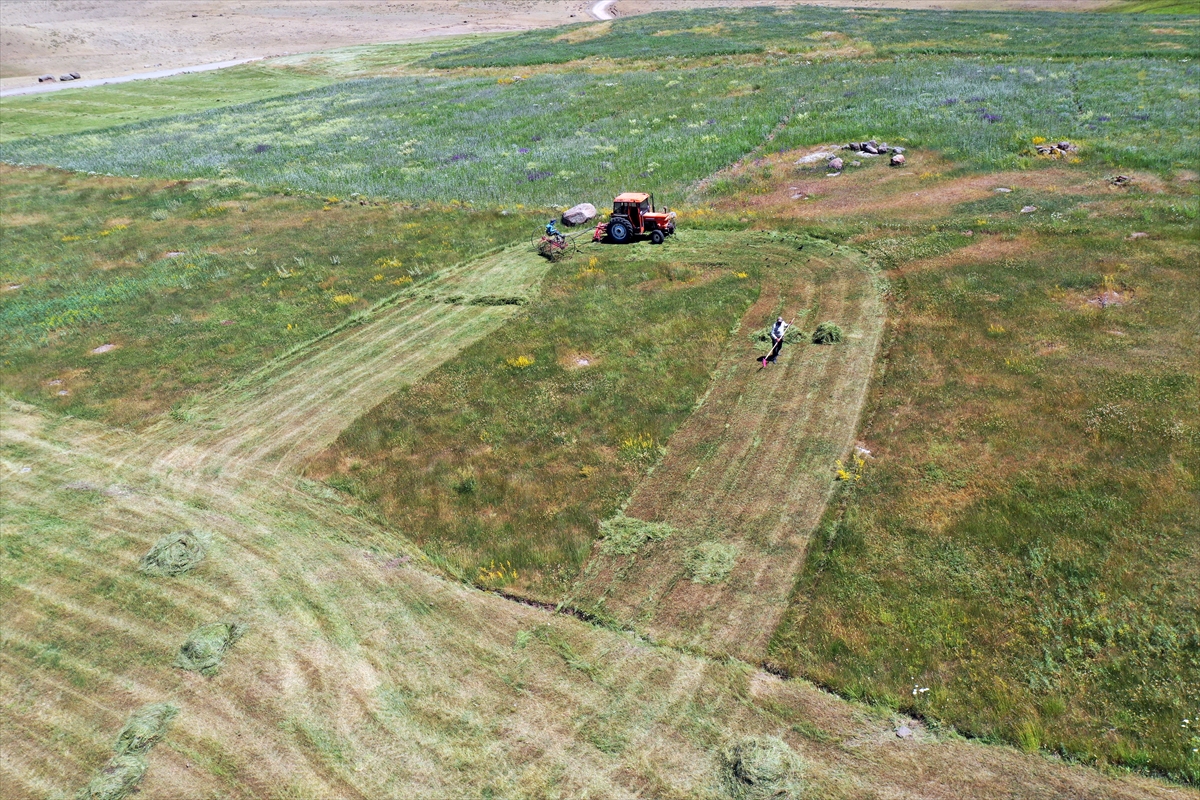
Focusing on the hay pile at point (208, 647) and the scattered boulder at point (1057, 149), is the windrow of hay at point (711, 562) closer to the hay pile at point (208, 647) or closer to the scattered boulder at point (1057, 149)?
the hay pile at point (208, 647)

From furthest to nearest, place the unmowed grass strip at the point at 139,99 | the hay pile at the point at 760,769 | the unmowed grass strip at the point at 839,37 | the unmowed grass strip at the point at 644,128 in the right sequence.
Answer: the unmowed grass strip at the point at 139,99, the unmowed grass strip at the point at 839,37, the unmowed grass strip at the point at 644,128, the hay pile at the point at 760,769

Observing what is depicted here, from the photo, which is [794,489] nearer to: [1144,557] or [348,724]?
[1144,557]

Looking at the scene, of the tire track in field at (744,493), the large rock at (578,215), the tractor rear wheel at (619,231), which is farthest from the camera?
the large rock at (578,215)

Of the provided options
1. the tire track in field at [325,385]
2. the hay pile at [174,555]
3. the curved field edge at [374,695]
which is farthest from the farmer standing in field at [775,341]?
the hay pile at [174,555]

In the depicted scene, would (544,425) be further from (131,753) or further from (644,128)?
(644,128)

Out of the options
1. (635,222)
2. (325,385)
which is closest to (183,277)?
(325,385)

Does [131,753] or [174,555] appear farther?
[174,555]
